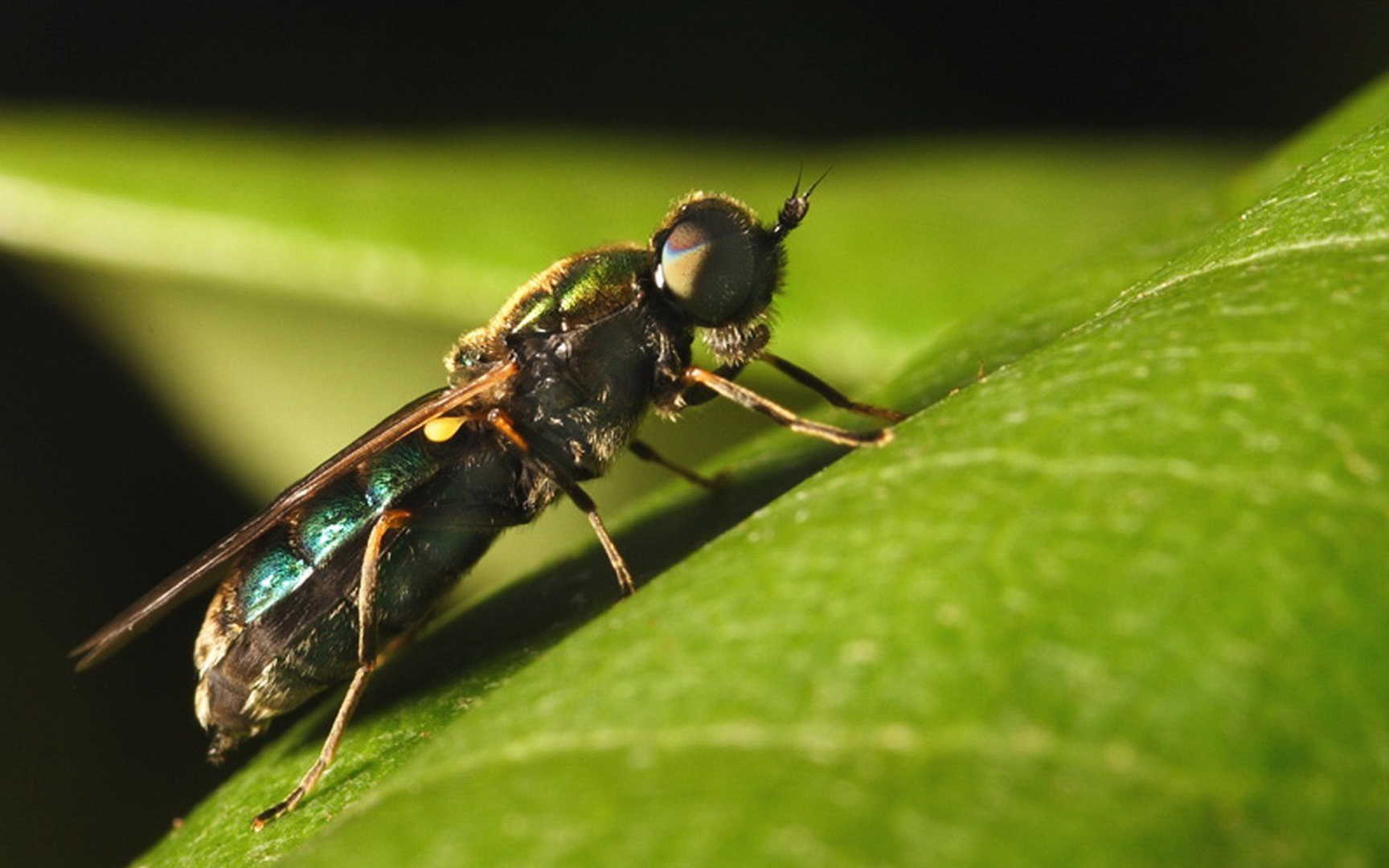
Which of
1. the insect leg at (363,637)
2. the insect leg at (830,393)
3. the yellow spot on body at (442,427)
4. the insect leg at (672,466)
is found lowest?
the insect leg at (672,466)

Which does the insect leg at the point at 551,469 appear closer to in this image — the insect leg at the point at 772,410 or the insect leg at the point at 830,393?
the insect leg at the point at 772,410

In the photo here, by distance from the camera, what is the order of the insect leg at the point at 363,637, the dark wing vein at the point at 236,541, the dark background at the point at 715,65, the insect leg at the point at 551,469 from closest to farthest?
the insect leg at the point at 363,637
the dark wing vein at the point at 236,541
the insect leg at the point at 551,469
the dark background at the point at 715,65

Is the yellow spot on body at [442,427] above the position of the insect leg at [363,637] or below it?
above

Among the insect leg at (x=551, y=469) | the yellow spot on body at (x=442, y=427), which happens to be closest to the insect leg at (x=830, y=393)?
the insect leg at (x=551, y=469)

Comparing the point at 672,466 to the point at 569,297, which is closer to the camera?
the point at 569,297

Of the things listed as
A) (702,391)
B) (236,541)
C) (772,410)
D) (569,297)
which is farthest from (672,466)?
(236,541)

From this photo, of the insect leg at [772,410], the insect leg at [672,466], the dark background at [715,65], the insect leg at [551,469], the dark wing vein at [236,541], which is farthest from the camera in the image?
the dark background at [715,65]

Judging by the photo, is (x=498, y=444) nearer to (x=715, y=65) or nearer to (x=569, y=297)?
(x=569, y=297)

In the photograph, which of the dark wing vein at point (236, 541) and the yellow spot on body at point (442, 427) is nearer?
the dark wing vein at point (236, 541)
